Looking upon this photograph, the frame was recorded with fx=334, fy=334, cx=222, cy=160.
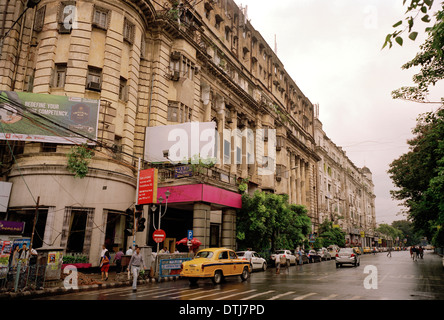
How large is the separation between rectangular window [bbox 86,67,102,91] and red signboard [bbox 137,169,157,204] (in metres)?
6.45

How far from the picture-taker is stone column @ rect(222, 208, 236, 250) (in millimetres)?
28672

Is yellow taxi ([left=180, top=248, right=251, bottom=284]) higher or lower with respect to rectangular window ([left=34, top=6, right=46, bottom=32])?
lower

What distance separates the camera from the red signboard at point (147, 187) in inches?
817

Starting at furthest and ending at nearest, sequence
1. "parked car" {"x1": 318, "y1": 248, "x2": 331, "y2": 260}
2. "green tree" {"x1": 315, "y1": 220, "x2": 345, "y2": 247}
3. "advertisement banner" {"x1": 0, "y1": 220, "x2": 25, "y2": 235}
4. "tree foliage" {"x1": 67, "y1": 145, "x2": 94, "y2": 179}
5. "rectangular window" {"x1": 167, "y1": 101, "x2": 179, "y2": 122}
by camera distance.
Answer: "green tree" {"x1": 315, "y1": 220, "x2": 345, "y2": 247}, "parked car" {"x1": 318, "y1": 248, "x2": 331, "y2": 260}, "rectangular window" {"x1": 167, "y1": 101, "x2": 179, "y2": 122}, "tree foliage" {"x1": 67, "y1": 145, "x2": 94, "y2": 179}, "advertisement banner" {"x1": 0, "y1": 220, "x2": 25, "y2": 235}

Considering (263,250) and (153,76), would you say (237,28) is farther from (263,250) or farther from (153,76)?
(263,250)

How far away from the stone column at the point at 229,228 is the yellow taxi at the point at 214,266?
9.13 meters

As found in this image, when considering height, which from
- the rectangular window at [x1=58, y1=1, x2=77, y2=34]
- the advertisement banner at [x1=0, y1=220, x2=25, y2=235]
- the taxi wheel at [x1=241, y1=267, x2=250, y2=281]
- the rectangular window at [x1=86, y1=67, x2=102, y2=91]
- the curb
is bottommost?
the curb

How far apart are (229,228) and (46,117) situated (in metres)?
16.7

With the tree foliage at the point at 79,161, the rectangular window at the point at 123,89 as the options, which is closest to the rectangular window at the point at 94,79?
the rectangular window at the point at 123,89

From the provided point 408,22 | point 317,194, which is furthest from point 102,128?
point 317,194

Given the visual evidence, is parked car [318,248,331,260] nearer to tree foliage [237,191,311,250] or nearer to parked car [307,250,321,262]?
parked car [307,250,321,262]

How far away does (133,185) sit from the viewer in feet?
78.5

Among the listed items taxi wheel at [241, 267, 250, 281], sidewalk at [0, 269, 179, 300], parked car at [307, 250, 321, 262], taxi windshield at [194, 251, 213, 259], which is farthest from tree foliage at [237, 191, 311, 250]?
taxi windshield at [194, 251, 213, 259]
